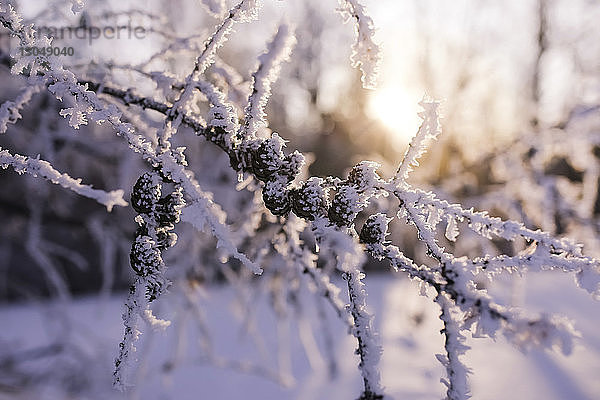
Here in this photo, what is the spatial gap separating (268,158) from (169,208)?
157 mm

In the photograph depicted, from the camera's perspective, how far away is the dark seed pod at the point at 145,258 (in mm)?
666

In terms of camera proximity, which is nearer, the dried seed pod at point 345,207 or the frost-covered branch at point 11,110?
the dried seed pod at point 345,207

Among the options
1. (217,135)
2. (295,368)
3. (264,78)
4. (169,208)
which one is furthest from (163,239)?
(295,368)

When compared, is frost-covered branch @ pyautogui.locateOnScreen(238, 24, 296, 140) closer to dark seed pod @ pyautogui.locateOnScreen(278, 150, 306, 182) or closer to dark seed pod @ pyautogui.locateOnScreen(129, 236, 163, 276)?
dark seed pod @ pyautogui.locateOnScreen(278, 150, 306, 182)

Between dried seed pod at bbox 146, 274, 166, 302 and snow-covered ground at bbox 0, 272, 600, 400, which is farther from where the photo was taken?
snow-covered ground at bbox 0, 272, 600, 400

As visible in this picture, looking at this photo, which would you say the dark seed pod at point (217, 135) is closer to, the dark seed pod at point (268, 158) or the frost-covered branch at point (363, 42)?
the dark seed pod at point (268, 158)

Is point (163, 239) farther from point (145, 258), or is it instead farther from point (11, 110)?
point (11, 110)

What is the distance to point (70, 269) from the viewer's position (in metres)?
6.34

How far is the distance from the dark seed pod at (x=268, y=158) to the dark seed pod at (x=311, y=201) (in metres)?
0.05

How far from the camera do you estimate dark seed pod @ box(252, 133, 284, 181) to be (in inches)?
27.4

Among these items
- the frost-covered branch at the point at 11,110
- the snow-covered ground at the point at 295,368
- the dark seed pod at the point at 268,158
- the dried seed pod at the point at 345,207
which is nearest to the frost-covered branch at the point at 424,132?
the dried seed pod at the point at 345,207

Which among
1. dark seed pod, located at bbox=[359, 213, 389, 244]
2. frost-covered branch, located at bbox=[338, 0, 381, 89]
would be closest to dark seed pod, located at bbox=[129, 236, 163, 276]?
dark seed pod, located at bbox=[359, 213, 389, 244]

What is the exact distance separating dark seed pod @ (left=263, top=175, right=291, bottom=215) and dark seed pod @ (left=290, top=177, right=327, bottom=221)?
0.6 inches

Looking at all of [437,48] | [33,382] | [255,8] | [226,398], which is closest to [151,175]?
[255,8]
